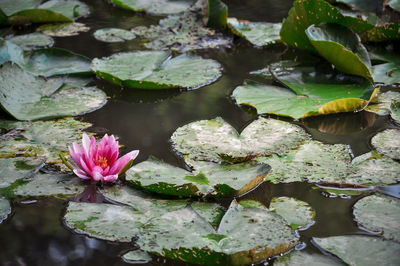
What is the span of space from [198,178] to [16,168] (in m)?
0.63

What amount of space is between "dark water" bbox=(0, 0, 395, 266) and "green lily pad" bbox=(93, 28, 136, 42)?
6cm

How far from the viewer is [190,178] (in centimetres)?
155

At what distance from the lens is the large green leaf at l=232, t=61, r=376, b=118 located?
6.77ft

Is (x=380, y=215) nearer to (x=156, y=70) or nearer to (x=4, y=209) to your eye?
(x=4, y=209)

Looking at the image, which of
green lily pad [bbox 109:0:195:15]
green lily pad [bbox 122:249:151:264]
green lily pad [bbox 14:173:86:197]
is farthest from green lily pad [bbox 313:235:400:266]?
green lily pad [bbox 109:0:195:15]

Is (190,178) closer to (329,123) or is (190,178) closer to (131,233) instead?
(131,233)

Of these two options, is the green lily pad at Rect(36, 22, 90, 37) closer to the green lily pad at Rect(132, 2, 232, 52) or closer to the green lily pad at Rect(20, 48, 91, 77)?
the green lily pad at Rect(132, 2, 232, 52)

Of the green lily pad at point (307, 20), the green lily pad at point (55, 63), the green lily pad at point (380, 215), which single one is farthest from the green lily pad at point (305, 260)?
the green lily pad at point (55, 63)

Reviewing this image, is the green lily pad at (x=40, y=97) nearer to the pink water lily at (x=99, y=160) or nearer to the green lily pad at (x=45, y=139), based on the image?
the green lily pad at (x=45, y=139)

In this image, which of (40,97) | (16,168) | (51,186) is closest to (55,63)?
(40,97)

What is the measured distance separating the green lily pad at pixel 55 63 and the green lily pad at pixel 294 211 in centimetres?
140

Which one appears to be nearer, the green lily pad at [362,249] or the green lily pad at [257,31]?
the green lily pad at [362,249]

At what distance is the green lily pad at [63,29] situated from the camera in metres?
3.18

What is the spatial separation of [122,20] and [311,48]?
149cm
